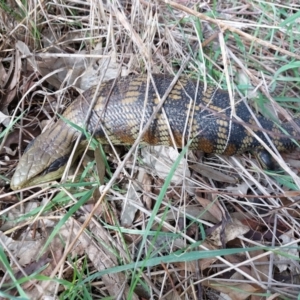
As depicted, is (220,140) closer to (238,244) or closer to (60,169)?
(238,244)

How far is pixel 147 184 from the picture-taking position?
8.36ft

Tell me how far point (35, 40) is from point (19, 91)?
374mm

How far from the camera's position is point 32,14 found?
9.12 ft

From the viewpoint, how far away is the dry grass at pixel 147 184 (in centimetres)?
218

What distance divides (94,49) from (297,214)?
1.75m

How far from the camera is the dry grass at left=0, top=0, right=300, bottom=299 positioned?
2.18 m

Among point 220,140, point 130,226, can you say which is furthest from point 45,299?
point 220,140

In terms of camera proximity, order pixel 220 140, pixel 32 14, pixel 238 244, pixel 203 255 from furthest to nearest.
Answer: pixel 32 14 → pixel 220 140 → pixel 238 244 → pixel 203 255

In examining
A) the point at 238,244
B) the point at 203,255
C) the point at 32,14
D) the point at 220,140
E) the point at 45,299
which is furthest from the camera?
the point at 32,14

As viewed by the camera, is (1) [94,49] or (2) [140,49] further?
(1) [94,49]

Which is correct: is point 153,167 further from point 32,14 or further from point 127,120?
point 32,14

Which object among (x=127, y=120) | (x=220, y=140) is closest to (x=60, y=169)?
(x=127, y=120)

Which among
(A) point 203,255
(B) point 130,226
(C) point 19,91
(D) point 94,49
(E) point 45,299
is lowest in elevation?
(E) point 45,299

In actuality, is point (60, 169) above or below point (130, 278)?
above
